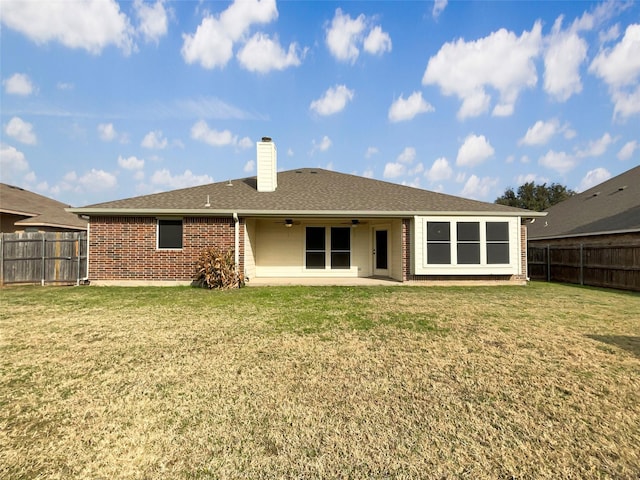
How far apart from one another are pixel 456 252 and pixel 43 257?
1420cm

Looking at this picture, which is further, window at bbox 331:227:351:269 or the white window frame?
window at bbox 331:227:351:269

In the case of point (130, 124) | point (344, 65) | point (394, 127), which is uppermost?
point (344, 65)

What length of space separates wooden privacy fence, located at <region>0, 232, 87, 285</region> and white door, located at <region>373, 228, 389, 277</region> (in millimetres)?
10678

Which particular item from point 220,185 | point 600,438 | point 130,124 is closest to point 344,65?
point 220,185

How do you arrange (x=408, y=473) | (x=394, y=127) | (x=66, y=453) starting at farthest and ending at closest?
(x=394, y=127) → (x=66, y=453) → (x=408, y=473)

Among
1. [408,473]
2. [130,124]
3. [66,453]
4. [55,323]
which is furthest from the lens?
[130,124]

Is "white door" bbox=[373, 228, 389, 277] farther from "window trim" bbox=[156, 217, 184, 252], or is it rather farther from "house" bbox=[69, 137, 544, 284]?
"window trim" bbox=[156, 217, 184, 252]

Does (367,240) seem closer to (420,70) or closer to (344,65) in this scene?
(420,70)

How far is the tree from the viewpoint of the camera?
42.4m

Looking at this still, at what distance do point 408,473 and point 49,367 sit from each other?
4.17 metres

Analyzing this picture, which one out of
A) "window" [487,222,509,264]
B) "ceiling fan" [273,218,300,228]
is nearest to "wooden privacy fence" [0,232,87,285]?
"ceiling fan" [273,218,300,228]

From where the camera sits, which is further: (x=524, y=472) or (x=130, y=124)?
(x=130, y=124)

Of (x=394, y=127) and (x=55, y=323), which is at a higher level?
(x=394, y=127)

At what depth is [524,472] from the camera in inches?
80.4
